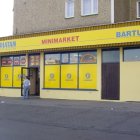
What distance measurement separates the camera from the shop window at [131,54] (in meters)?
24.2

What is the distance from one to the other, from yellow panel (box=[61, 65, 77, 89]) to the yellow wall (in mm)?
3886

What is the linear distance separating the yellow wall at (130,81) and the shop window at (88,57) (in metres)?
2.32

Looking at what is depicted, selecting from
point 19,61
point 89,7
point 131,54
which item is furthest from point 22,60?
point 131,54

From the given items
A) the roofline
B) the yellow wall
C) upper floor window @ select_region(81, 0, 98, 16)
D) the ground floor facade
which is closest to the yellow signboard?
the ground floor facade

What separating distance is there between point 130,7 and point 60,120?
13.7 meters

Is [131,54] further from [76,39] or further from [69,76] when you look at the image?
[69,76]

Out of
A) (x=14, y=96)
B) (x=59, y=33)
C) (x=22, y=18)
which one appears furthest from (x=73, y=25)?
(x=14, y=96)

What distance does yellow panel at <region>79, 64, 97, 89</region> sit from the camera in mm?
26125

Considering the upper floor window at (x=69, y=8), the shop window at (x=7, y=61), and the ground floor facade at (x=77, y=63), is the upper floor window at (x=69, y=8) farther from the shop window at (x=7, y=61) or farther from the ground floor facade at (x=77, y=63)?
the shop window at (x=7, y=61)

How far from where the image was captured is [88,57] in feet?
87.4

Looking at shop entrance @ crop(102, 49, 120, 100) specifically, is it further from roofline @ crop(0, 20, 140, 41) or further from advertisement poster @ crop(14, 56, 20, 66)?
advertisement poster @ crop(14, 56, 20, 66)

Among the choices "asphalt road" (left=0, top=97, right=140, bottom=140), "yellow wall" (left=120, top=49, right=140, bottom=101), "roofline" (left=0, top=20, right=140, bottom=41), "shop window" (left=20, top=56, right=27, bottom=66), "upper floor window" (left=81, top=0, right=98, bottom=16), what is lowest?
"asphalt road" (left=0, top=97, right=140, bottom=140)

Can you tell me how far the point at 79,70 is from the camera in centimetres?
2706

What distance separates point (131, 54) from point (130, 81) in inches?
64.5
